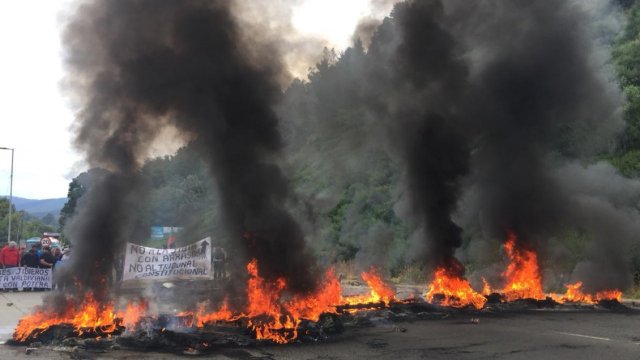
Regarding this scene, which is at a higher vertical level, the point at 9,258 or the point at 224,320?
the point at 9,258

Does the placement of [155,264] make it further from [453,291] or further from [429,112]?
[429,112]

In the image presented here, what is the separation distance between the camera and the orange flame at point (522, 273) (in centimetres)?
1570

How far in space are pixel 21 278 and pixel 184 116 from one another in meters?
9.60

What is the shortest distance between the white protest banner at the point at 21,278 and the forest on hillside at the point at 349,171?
2329 mm

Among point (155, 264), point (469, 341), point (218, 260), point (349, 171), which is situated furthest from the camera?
point (349, 171)

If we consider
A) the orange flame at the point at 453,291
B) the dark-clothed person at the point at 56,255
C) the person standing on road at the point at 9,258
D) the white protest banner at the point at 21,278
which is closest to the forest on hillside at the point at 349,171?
the dark-clothed person at the point at 56,255

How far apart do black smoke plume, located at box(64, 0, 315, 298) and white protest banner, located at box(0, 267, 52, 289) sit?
792cm

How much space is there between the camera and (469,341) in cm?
949

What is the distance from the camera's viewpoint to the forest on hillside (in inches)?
672

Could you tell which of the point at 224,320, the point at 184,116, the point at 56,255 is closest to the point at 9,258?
the point at 56,255

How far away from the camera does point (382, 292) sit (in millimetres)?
14227

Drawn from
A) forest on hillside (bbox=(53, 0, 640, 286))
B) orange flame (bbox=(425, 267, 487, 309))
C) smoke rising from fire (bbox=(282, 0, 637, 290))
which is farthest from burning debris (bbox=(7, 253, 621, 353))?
smoke rising from fire (bbox=(282, 0, 637, 290))

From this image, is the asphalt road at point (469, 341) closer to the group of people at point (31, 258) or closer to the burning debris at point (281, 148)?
the burning debris at point (281, 148)

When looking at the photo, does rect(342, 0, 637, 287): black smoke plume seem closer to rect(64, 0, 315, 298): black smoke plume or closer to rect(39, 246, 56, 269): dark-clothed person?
rect(64, 0, 315, 298): black smoke plume
